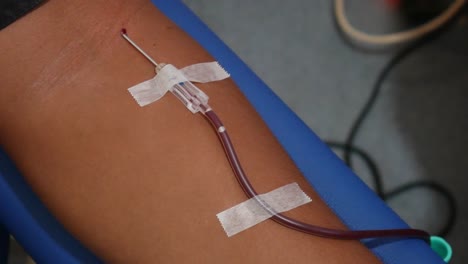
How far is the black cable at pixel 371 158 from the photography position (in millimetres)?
1380

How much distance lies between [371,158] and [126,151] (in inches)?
39.7

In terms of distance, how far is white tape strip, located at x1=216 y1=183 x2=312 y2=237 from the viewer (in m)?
0.61

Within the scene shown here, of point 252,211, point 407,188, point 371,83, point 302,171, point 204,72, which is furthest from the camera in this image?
point 371,83

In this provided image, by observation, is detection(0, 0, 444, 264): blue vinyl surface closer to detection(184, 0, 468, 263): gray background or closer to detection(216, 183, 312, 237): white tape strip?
detection(216, 183, 312, 237): white tape strip

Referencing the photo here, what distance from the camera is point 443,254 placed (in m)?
0.88

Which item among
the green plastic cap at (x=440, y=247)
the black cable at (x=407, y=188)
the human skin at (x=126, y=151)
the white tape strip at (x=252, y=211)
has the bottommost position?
the black cable at (x=407, y=188)

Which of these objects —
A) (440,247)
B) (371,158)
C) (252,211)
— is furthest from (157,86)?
A: (371,158)

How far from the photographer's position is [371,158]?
1.47 metres

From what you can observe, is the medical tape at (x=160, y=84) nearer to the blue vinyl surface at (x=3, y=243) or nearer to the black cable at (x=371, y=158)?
the blue vinyl surface at (x=3, y=243)

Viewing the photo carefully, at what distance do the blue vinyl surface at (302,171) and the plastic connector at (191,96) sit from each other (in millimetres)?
239

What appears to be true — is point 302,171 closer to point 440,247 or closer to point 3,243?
point 440,247

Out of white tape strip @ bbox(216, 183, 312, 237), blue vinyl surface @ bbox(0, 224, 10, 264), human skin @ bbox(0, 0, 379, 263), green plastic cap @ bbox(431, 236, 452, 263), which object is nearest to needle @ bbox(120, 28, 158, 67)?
human skin @ bbox(0, 0, 379, 263)

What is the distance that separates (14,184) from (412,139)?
1.19 meters

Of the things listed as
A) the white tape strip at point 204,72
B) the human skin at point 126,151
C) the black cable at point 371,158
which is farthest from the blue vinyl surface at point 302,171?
the black cable at point 371,158
